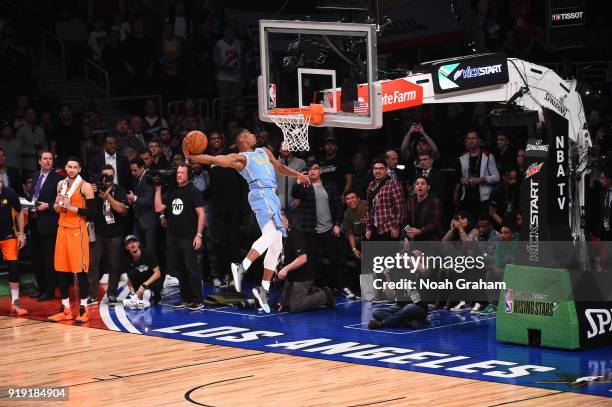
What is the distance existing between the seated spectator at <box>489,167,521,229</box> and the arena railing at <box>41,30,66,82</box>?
1125 centimetres

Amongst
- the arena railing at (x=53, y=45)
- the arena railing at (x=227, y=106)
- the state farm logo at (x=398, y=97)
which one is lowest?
the state farm logo at (x=398, y=97)

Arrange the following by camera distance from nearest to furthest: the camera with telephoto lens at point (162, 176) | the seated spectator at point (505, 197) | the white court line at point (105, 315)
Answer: the white court line at point (105, 315) < the seated spectator at point (505, 197) < the camera with telephoto lens at point (162, 176)

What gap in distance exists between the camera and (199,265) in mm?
16625

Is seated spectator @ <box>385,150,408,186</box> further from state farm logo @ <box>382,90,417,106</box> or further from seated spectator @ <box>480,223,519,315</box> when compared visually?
state farm logo @ <box>382,90,417,106</box>

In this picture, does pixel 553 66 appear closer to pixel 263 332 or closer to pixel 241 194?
pixel 241 194

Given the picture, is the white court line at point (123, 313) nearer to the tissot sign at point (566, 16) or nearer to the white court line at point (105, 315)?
the white court line at point (105, 315)

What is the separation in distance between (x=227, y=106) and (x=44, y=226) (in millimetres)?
6215

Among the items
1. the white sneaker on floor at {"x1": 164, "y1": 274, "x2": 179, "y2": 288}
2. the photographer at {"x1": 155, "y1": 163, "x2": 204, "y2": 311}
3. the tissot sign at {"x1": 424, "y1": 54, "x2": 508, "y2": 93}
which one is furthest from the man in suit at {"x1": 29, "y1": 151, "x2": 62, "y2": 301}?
the tissot sign at {"x1": 424, "y1": 54, "x2": 508, "y2": 93}

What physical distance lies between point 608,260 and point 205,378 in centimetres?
535

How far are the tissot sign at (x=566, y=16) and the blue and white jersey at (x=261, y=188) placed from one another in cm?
392

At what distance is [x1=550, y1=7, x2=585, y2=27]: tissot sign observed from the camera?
13.1 m

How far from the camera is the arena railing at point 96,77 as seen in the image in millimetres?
23038

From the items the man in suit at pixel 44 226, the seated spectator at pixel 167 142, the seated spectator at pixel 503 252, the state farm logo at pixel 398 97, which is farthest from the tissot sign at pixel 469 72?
the seated spectator at pixel 167 142

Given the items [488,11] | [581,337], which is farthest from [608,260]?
[488,11]
